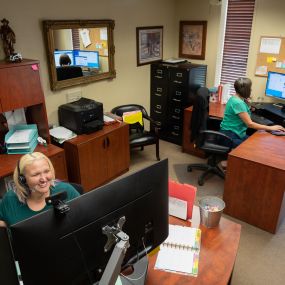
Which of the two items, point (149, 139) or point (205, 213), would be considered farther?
point (149, 139)

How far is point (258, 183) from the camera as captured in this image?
270 cm

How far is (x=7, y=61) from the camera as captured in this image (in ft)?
8.81

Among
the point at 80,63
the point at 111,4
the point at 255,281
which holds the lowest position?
the point at 255,281

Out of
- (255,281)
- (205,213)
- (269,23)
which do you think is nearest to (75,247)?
(205,213)

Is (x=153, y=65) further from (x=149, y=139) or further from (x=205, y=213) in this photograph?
(x=205, y=213)

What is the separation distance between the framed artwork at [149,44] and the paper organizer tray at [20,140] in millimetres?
2046

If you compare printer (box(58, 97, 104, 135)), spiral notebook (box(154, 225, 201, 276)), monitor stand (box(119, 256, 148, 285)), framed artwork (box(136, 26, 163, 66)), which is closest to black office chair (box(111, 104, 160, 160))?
printer (box(58, 97, 104, 135))

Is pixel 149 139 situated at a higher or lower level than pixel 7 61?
lower

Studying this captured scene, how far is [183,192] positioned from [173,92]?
113 inches

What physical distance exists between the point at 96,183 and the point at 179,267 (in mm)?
2158

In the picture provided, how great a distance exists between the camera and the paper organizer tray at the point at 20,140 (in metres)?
2.76

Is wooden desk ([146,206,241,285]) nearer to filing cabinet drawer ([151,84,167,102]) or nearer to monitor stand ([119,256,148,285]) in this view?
monitor stand ([119,256,148,285])

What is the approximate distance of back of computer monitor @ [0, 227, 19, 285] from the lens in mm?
860

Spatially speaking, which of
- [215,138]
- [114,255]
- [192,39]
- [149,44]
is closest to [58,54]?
[149,44]
